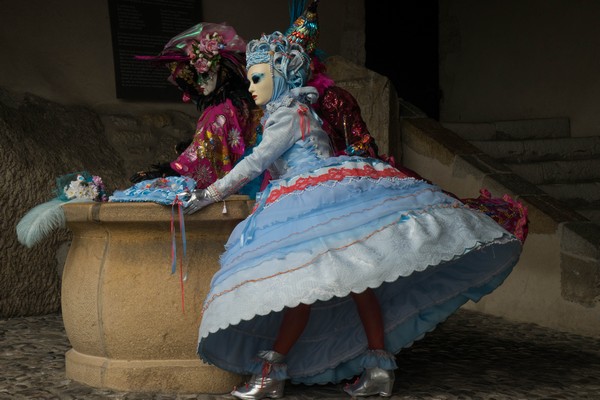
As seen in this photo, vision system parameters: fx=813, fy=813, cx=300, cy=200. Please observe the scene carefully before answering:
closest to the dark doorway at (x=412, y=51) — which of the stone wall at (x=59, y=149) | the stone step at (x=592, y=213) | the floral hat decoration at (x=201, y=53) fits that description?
the stone wall at (x=59, y=149)

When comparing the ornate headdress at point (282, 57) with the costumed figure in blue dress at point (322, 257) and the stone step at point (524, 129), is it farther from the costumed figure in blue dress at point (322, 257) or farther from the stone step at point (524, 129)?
the stone step at point (524, 129)

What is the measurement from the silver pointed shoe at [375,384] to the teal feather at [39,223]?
4.72ft

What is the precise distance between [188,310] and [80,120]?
2.72 m

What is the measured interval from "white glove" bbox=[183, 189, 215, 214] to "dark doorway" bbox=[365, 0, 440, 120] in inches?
189

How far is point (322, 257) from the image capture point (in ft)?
9.36

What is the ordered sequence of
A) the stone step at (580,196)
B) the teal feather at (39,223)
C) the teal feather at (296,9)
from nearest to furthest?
1. the teal feather at (39,223)
2. the teal feather at (296,9)
3. the stone step at (580,196)

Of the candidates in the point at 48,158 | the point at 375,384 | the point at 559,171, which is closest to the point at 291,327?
the point at 375,384

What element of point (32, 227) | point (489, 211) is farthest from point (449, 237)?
point (32, 227)

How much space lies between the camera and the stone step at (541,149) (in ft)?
20.1

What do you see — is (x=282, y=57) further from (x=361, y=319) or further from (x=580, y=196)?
(x=580, y=196)

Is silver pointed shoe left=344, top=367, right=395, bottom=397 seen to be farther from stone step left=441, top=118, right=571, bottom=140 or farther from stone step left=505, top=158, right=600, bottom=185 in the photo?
stone step left=441, top=118, right=571, bottom=140

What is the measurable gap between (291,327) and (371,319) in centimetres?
32

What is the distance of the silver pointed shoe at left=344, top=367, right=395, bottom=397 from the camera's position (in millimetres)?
3150

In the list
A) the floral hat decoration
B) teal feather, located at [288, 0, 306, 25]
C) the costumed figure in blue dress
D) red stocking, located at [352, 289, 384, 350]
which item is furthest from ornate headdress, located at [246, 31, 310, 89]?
red stocking, located at [352, 289, 384, 350]
